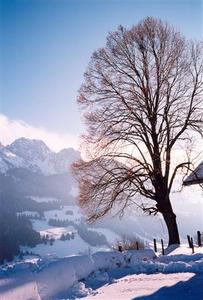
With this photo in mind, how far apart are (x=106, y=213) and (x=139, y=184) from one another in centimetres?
213

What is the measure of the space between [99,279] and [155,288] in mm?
2112

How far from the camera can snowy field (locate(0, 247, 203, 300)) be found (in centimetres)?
802

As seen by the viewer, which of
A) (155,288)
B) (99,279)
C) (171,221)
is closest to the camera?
(155,288)

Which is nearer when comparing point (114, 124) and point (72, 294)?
point (72, 294)

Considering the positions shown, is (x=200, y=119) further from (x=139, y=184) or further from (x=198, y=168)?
(x=139, y=184)

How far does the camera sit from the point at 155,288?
332 inches

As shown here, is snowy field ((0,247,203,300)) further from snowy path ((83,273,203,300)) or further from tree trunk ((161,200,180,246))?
tree trunk ((161,200,180,246))

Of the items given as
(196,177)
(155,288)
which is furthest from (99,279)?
(196,177)

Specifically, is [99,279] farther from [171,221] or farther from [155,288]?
[171,221]

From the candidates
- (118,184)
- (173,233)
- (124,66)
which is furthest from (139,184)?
(124,66)

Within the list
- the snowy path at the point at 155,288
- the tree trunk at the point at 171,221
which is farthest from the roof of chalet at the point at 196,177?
the snowy path at the point at 155,288

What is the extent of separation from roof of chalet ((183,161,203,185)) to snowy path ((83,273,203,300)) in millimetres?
9143

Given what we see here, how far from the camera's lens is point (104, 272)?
10805 millimetres

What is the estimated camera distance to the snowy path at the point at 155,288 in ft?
25.5
